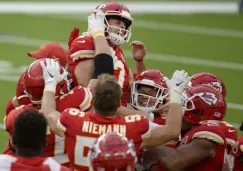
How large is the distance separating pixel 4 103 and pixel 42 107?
12.6 feet

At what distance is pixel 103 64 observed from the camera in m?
6.03

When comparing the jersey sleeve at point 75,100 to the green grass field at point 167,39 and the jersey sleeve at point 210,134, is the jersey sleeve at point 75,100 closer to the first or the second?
the jersey sleeve at point 210,134

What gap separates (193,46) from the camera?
37.9ft

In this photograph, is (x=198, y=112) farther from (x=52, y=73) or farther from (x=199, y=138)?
(x=52, y=73)

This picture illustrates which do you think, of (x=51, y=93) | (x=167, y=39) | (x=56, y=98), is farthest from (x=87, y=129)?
(x=167, y=39)

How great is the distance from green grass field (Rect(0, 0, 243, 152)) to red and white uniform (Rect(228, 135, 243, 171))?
3.80 metres

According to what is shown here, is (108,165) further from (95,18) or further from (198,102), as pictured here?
(95,18)

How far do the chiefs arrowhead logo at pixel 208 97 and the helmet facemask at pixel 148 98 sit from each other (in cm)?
41

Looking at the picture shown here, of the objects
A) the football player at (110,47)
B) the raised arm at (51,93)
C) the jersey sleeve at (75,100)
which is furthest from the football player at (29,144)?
the football player at (110,47)

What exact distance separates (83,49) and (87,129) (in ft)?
4.70

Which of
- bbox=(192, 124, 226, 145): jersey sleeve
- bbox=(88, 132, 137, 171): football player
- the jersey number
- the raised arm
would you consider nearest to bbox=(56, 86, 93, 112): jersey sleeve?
the raised arm

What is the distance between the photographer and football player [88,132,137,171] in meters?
4.15

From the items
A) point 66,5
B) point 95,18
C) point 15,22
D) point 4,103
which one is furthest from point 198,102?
point 66,5

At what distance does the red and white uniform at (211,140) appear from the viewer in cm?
549
